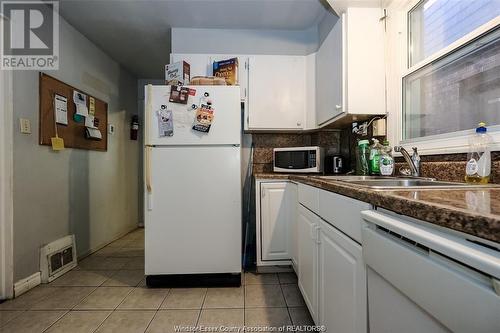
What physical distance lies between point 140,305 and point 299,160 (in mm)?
1633

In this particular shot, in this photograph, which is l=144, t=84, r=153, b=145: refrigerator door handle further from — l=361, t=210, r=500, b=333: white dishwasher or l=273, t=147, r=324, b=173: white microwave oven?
l=361, t=210, r=500, b=333: white dishwasher

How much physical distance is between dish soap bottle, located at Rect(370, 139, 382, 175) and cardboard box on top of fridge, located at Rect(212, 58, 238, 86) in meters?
1.30

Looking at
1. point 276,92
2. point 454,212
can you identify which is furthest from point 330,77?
point 454,212

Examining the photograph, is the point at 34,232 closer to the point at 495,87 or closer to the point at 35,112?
the point at 35,112

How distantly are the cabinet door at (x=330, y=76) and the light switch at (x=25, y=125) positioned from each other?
2310 millimetres

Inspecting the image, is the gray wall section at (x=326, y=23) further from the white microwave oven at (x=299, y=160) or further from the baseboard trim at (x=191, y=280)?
the baseboard trim at (x=191, y=280)

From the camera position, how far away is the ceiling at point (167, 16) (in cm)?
209

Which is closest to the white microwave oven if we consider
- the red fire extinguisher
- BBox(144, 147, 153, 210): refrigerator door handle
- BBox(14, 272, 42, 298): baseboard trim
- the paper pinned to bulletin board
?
BBox(144, 147, 153, 210): refrigerator door handle

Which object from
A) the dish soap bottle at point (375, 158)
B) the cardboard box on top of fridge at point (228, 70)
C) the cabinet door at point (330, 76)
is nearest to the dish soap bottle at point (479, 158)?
the dish soap bottle at point (375, 158)

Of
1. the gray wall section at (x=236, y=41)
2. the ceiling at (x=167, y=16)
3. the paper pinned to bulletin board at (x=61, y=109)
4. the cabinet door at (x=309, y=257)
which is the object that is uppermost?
the ceiling at (x=167, y=16)

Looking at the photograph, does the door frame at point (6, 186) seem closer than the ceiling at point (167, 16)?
Yes

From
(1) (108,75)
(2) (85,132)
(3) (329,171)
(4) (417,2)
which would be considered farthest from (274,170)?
(1) (108,75)

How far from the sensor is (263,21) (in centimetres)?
235

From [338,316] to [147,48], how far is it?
3133mm
